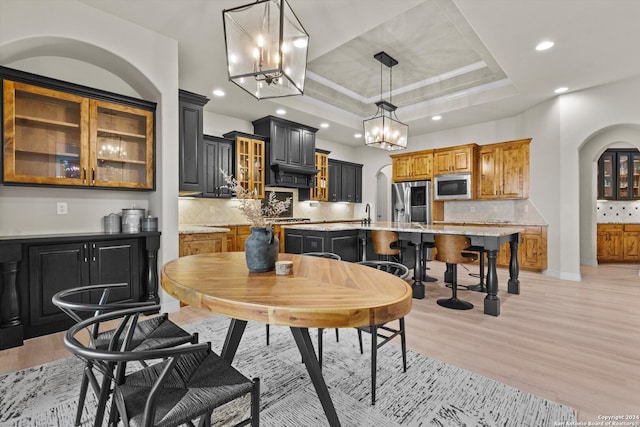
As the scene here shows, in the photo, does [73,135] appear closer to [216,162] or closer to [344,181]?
[216,162]

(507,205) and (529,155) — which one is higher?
(529,155)

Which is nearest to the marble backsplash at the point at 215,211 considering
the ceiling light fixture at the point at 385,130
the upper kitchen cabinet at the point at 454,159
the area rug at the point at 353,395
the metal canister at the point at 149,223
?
the metal canister at the point at 149,223

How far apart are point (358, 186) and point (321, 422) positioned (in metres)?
7.23

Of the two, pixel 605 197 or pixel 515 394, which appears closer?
pixel 515 394

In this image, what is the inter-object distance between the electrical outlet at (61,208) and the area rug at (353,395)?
1.52m

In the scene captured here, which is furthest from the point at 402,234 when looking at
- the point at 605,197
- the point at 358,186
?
the point at 605,197

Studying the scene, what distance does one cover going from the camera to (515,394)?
180cm

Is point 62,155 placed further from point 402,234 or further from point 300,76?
point 402,234

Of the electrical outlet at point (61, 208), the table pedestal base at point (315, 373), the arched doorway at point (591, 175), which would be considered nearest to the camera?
the table pedestal base at point (315, 373)

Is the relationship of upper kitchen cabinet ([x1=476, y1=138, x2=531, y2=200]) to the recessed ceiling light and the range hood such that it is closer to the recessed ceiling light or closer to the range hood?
the recessed ceiling light

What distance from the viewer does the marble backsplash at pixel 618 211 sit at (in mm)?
6457

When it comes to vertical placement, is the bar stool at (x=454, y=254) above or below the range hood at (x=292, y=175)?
below

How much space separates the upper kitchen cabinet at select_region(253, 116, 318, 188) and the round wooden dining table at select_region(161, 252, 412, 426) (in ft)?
14.2

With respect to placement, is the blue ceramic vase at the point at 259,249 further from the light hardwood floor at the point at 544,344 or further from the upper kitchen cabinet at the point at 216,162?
the upper kitchen cabinet at the point at 216,162
